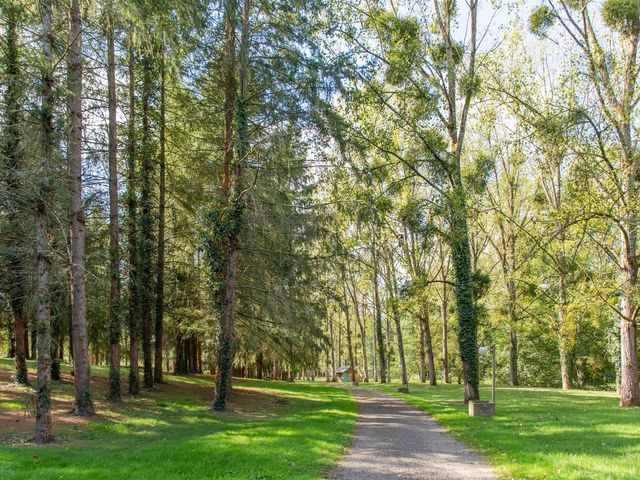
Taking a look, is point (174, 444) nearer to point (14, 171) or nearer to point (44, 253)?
point (44, 253)

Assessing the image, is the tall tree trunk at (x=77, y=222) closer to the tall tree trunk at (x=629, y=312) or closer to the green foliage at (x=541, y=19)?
the green foliage at (x=541, y=19)

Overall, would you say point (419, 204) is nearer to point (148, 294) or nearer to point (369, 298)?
point (148, 294)

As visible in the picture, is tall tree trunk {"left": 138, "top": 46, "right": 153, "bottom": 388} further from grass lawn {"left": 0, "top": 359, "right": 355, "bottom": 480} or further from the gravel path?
the gravel path

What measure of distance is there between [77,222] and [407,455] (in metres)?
8.50

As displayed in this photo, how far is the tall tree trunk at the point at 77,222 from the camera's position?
34.7ft

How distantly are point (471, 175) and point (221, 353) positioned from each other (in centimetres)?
1267

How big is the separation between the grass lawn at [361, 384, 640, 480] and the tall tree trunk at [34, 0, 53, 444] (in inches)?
303

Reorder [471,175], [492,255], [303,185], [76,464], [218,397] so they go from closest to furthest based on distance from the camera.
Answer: [76,464], [218,397], [303,185], [471,175], [492,255]

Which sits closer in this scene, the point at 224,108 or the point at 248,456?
the point at 248,456

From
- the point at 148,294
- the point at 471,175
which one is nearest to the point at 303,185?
the point at 148,294

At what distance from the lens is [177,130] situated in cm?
1669

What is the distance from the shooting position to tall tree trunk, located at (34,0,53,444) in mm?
8547

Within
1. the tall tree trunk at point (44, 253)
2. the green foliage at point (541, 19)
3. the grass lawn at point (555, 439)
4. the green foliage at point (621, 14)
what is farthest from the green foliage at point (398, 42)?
the grass lawn at point (555, 439)

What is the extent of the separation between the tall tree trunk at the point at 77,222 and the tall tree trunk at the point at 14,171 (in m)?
1.06
